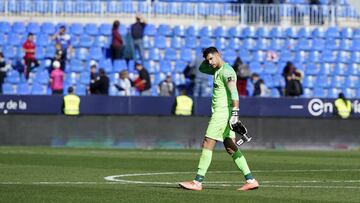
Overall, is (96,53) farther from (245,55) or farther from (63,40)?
(245,55)

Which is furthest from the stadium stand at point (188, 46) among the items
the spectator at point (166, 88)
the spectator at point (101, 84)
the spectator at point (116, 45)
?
the spectator at point (101, 84)

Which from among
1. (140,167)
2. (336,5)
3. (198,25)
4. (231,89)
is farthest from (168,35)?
(231,89)

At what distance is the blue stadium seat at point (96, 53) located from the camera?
117 ft

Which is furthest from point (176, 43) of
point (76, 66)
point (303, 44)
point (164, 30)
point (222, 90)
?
point (222, 90)

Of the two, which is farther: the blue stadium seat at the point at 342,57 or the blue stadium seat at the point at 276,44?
the blue stadium seat at the point at 342,57

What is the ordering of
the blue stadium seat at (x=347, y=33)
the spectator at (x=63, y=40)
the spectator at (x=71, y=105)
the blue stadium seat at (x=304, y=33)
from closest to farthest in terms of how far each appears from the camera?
the spectator at (x=71, y=105), the spectator at (x=63, y=40), the blue stadium seat at (x=304, y=33), the blue stadium seat at (x=347, y=33)

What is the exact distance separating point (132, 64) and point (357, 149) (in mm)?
8518

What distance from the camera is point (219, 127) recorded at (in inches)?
571

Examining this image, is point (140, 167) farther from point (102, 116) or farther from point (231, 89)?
point (102, 116)

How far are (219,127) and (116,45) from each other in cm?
2103

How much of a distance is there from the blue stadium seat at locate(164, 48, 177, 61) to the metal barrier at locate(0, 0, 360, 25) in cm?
193

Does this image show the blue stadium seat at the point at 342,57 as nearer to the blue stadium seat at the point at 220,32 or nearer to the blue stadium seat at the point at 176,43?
the blue stadium seat at the point at 220,32

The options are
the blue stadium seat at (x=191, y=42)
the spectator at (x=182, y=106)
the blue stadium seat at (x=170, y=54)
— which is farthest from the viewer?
the blue stadium seat at (x=191, y=42)

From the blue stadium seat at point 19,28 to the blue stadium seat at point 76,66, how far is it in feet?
7.42
